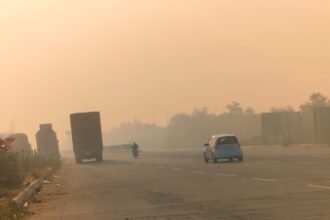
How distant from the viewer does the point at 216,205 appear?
20.7 meters

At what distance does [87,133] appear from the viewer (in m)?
83.6

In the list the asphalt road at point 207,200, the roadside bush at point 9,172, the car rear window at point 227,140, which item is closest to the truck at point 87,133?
the car rear window at point 227,140

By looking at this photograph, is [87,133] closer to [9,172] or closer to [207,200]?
[9,172]

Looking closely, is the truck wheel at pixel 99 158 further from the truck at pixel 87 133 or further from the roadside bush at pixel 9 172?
the roadside bush at pixel 9 172

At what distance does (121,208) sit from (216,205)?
2.76 metres

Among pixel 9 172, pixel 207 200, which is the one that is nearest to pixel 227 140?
pixel 9 172

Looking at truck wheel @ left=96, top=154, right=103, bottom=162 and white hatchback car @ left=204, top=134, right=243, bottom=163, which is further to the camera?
truck wheel @ left=96, top=154, right=103, bottom=162

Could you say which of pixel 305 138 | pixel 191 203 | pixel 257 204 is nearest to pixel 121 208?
pixel 191 203

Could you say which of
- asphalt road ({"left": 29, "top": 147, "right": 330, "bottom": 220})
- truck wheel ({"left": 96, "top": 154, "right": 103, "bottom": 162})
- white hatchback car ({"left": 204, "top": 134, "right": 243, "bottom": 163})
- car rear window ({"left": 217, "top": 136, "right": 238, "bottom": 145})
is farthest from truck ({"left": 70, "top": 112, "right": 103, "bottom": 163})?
asphalt road ({"left": 29, "top": 147, "right": 330, "bottom": 220})

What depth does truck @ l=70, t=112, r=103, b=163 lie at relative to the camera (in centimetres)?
8331

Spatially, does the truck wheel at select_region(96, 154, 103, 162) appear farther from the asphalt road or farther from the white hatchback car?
the asphalt road

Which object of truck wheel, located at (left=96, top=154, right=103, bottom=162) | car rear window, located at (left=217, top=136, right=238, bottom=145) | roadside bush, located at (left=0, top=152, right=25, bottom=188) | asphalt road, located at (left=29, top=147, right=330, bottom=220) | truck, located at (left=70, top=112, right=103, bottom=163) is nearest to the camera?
asphalt road, located at (left=29, top=147, right=330, bottom=220)

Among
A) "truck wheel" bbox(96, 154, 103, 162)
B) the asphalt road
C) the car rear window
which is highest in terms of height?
the car rear window

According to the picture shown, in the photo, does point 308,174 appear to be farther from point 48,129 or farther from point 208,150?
point 48,129
